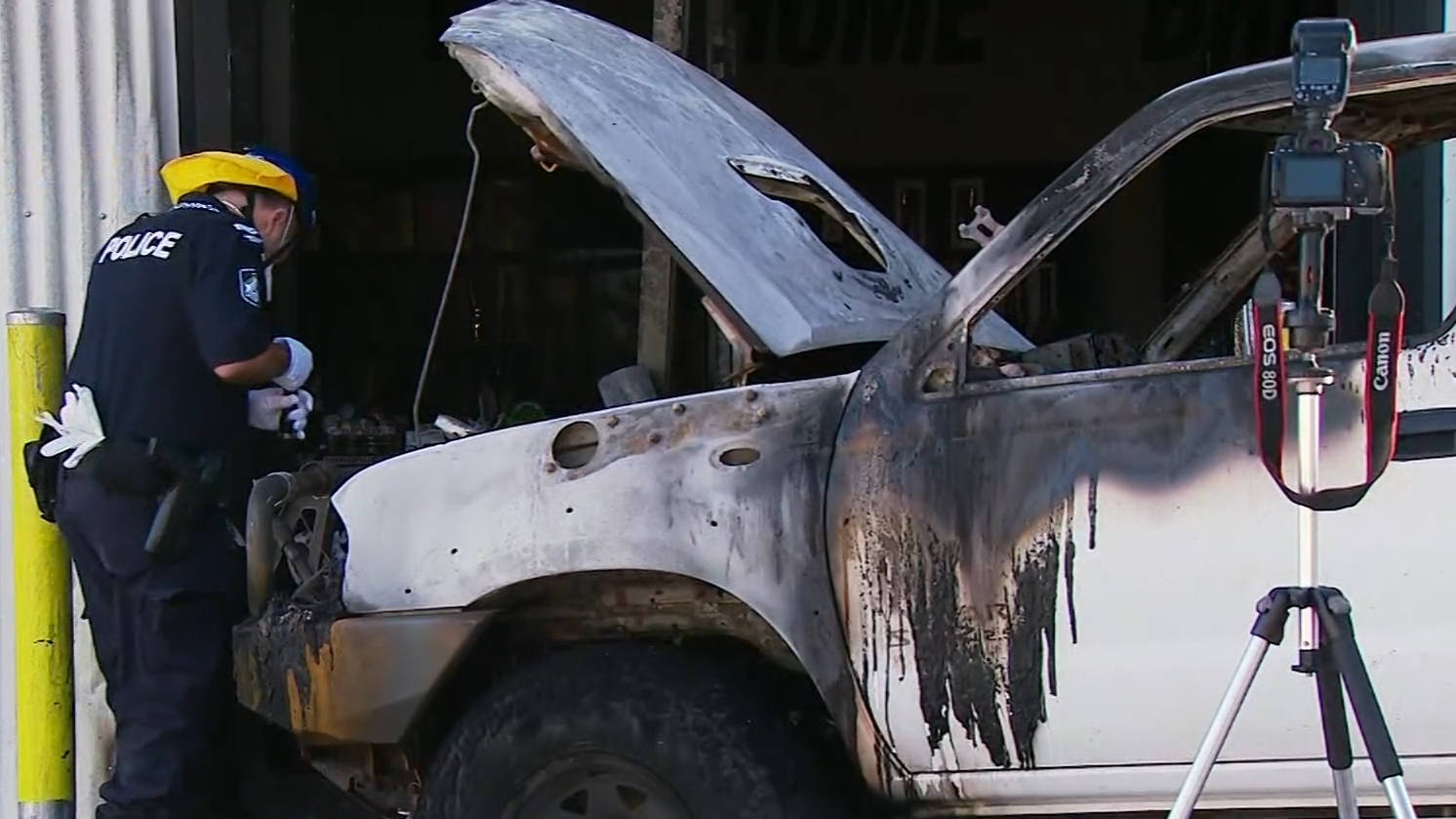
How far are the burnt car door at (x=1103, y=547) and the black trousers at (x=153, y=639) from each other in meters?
1.75

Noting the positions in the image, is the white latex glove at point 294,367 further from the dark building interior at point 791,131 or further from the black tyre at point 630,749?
the dark building interior at point 791,131

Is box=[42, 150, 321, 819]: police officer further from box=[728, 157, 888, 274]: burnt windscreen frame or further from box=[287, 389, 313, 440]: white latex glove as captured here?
box=[728, 157, 888, 274]: burnt windscreen frame

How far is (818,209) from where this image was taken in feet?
14.2

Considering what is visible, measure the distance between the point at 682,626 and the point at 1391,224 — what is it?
5.23 feet

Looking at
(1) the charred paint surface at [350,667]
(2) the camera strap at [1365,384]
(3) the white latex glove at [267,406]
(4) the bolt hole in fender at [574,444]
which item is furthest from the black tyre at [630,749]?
(3) the white latex glove at [267,406]

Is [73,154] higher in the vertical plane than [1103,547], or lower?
higher

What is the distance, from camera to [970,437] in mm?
2988

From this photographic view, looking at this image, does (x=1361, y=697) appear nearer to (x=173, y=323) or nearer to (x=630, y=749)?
(x=630, y=749)

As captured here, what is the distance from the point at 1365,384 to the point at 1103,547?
592mm

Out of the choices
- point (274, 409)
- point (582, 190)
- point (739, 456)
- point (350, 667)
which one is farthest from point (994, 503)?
point (582, 190)

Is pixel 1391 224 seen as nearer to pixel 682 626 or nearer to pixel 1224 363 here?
pixel 1224 363

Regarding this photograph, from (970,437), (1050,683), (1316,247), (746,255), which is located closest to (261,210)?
(746,255)

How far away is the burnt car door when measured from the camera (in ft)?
9.10

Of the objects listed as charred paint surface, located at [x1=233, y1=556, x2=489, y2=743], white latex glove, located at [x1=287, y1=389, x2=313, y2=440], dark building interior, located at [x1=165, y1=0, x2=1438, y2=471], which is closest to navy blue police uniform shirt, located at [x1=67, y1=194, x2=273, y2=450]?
white latex glove, located at [x1=287, y1=389, x2=313, y2=440]
